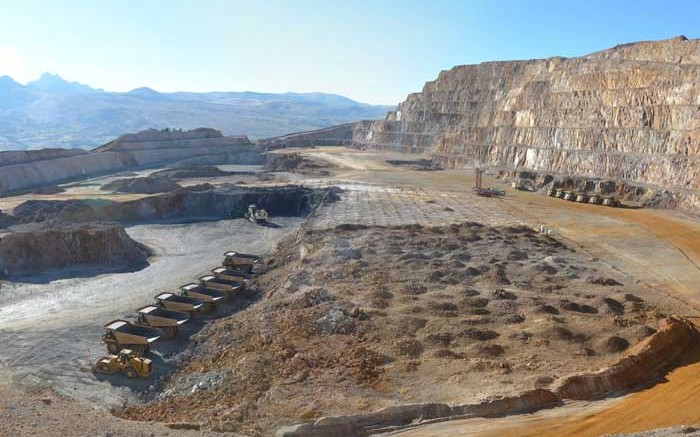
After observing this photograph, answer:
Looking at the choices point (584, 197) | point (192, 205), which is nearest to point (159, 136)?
point (192, 205)

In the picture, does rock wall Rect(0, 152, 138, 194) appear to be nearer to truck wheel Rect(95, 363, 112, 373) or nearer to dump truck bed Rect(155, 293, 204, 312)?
dump truck bed Rect(155, 293, 204, 312)

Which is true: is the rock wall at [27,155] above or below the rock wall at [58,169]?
above

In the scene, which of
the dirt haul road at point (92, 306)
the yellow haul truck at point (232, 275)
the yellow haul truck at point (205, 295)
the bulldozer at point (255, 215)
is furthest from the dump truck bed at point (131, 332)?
the bulldozer at point (255, 215)

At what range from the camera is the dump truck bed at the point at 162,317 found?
73.0ft

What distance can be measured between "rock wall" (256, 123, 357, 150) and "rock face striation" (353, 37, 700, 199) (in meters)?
34.0

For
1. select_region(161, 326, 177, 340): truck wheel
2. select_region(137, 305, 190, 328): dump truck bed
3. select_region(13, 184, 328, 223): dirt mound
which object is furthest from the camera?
select_region(13, 184, 328, 223): dirt mound

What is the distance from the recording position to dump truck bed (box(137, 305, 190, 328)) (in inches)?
876

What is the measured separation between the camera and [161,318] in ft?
73.5

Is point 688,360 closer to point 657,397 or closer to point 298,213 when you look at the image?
point 657,397

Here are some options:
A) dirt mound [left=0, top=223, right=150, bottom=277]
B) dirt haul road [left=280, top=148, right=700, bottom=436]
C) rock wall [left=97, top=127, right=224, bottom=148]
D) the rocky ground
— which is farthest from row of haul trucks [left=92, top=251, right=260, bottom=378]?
rock wall [left=97, top=127, right=224, bottom=148]

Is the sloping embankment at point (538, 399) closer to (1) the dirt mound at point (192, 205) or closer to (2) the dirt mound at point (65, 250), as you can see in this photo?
(2) the dirt mound at point (65, 250)

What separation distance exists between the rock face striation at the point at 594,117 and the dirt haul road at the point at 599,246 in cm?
577

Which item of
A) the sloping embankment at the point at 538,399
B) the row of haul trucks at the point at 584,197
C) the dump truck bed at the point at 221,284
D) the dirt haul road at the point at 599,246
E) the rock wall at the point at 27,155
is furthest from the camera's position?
the rock wall at the point at 27,155

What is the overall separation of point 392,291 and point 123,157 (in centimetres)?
6962
